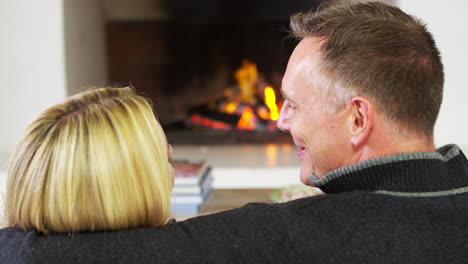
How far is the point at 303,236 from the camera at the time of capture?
2.29 ft

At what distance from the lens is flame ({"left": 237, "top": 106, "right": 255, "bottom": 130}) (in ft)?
10.3

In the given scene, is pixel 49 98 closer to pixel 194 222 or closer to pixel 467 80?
pixel 467 80

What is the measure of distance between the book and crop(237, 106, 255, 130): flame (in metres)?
1.24

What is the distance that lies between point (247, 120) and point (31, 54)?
1166 mm

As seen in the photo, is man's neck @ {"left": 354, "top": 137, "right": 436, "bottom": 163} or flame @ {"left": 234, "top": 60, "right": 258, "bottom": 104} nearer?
man's neck @ {"left": 354, "top": 137, "right": 436, "bottom": 163}

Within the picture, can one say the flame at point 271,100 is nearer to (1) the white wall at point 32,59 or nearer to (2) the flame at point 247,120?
(2) the flame at point 247,120

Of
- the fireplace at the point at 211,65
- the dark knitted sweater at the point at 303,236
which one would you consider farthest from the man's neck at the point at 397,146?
the fireplace at the point at 211,65

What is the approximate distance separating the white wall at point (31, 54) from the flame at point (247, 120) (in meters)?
0.98

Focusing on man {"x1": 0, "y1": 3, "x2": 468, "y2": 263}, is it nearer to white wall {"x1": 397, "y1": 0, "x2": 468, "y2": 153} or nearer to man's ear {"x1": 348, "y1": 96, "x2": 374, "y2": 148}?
man's ear {"x1": 348, "y1": 96, "x2": 374, "y2": 148}

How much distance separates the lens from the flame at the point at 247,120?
313cm

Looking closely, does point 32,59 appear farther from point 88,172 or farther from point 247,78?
point 88,172

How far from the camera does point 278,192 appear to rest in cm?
186

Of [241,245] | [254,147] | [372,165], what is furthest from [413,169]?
[254,147]

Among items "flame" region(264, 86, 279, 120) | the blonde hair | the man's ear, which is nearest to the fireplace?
"flame" region(264, 86, 279, 120)
